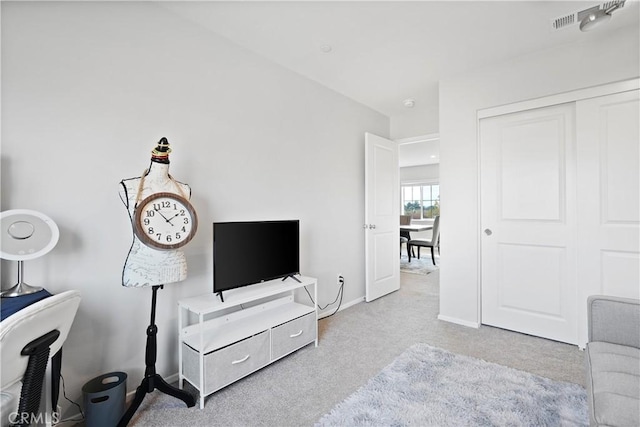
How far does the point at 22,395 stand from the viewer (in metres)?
1.00

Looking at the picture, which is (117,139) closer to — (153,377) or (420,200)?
(153,377)

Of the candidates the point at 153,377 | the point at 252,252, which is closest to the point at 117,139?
the point at 252,252

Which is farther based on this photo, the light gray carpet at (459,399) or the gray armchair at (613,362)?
the light gray carpet at (459,399)

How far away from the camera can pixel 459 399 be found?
1.79 m

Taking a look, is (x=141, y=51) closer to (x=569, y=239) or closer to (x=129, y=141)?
(x=129, y=141)

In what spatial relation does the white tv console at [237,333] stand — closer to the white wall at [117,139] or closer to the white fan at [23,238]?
the white wall at [117,139]

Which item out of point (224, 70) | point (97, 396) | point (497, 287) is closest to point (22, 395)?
point (97, 396)

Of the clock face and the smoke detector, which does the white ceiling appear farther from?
the clock face

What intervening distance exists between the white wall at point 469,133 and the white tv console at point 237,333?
1.54 meters

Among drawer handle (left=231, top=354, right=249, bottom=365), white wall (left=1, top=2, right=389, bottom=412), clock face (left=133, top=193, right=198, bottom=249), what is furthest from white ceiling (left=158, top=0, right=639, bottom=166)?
drawer handle (left=231, top=354, right=249, bottom=365)

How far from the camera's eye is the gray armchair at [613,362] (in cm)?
106

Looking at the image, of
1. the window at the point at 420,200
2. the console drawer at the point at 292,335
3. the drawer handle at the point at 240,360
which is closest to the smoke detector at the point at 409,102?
the console drawer at the point at 292,335

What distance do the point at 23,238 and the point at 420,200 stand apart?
851 cm

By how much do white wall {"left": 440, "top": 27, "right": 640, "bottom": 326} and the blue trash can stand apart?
2.79 metres
